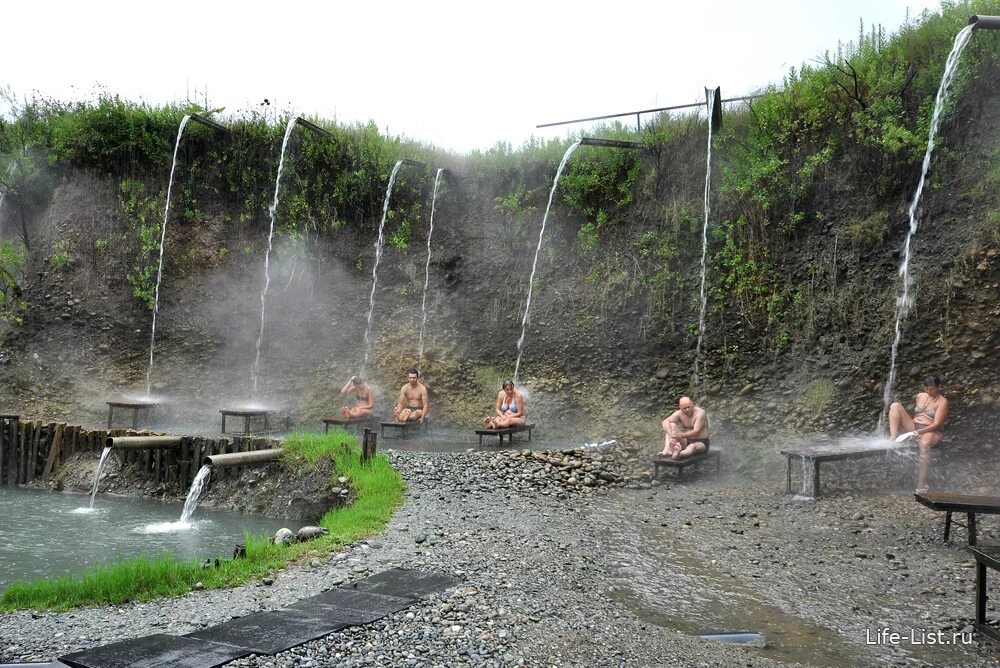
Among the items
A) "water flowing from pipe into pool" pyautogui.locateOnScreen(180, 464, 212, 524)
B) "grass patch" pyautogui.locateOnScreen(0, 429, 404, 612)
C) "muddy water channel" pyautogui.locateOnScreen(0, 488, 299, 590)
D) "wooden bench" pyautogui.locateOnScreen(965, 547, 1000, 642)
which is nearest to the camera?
"wooden bench" pyautogui.locateOnScreen(965, 547, 1000, 642)

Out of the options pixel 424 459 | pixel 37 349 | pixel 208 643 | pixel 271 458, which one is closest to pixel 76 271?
pixel 37 349

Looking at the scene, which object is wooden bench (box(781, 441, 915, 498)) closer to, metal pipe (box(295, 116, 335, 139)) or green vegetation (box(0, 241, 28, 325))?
metal pipe (box(295, 116, 335, 139))

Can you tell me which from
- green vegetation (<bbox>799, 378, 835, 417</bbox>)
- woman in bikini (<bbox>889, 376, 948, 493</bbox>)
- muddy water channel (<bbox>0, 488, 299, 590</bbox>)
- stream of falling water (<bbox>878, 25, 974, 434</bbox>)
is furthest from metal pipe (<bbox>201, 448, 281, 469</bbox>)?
stream of falling water (<bbox>878, 25, 974, 434</bbox>)

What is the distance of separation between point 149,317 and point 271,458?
9303 millimetres

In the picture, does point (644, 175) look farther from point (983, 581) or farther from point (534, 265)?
point (983, 581)

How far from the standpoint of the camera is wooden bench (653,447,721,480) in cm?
1048

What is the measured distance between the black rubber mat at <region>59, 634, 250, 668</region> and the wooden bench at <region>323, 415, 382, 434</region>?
8.57 m

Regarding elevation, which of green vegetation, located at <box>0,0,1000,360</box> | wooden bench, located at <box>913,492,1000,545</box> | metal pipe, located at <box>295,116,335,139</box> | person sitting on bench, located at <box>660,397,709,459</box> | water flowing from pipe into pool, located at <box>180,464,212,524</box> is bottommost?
water flowing from pipe into pool, located at <box>180,464,212,524</box>

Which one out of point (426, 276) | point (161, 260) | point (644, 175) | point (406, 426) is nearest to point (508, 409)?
point (406, 426)

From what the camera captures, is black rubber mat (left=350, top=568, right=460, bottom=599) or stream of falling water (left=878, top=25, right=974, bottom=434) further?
stream of falling water (left=878, top=25, right=974, bottom=434)

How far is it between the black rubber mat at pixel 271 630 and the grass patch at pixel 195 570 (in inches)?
47.7

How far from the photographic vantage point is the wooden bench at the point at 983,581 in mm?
4698

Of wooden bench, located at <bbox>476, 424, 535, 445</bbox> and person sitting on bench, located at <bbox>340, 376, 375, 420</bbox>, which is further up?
person sitting on bench, located at <bbox>340, 376, 375, 420</bbox>

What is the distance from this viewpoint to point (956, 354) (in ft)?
35.5
